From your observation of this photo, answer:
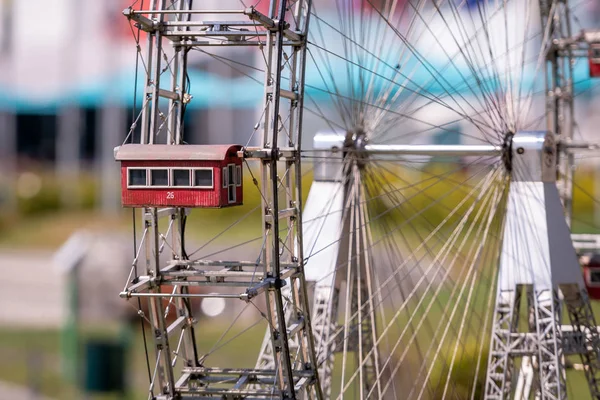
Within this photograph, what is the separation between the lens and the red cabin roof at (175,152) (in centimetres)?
1437

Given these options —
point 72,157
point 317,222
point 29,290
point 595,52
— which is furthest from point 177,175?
point 72,157

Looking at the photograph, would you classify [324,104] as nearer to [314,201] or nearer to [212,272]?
[314,201]

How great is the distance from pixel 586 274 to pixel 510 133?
5.88 m

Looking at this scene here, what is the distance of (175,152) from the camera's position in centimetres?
1449

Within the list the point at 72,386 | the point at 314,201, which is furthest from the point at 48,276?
the point at 314,201

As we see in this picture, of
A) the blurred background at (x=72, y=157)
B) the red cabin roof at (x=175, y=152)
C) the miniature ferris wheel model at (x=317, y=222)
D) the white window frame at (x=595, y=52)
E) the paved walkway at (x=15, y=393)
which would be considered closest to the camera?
the red cabin roof at (x=175, y=152)

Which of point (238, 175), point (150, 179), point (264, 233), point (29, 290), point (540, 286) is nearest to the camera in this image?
point (150, 179)

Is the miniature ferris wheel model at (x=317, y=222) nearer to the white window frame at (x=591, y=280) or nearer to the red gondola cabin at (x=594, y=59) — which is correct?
the red gondola cabin at (x=594, y=59)

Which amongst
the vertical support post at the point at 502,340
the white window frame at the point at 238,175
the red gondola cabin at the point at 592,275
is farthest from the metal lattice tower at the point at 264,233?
the red gondola cabin at the point at 592,275

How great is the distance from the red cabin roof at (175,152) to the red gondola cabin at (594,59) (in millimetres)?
10211

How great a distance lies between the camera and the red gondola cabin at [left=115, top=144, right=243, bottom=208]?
14375mm

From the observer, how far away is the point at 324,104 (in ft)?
120

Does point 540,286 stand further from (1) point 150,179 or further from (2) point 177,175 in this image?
(1) point 150,179

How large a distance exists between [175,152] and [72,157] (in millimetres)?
31625
